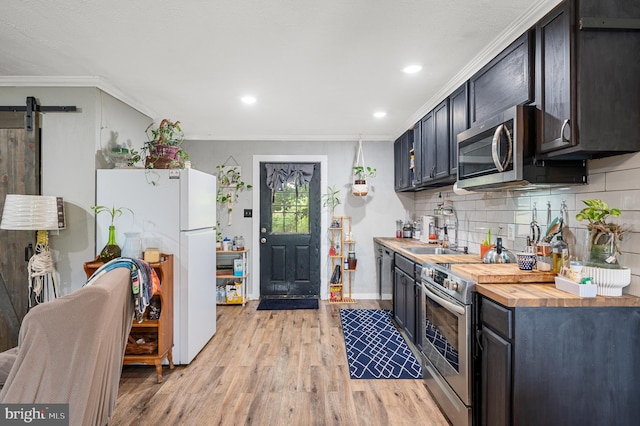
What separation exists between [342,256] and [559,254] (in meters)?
2.86

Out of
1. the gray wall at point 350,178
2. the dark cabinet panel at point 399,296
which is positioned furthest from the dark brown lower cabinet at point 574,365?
the gray wall at point 350,178

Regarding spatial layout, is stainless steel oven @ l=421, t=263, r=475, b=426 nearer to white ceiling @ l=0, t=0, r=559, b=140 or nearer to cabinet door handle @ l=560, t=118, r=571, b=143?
cabinet door handle @ l=560, t=118, r=571, b=143

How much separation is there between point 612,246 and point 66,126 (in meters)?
3.80

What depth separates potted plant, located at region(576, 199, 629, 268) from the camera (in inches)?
60.1

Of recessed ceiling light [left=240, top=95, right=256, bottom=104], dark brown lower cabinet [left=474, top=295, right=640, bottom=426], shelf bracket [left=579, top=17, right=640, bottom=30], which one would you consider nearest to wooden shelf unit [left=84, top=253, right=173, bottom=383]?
recessed ceiling light [left=240, top=95, right=256, bottom=104]

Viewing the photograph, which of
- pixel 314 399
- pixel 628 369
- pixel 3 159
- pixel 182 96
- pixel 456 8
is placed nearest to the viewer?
pixel 628 369

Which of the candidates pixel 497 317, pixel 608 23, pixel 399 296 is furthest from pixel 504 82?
pixel 399 296

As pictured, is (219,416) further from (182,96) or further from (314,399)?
(182,96)

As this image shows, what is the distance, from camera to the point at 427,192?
428cm

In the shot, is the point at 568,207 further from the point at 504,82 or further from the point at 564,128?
the point at 504,82

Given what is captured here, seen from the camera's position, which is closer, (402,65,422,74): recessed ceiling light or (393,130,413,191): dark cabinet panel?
(402,65,422,74): recessed ceiling light

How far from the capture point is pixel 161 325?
2.53 meters

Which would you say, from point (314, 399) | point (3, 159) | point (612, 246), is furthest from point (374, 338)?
point (3, 159)

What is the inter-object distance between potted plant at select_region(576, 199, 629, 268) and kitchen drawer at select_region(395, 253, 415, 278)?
1420 millimetres
